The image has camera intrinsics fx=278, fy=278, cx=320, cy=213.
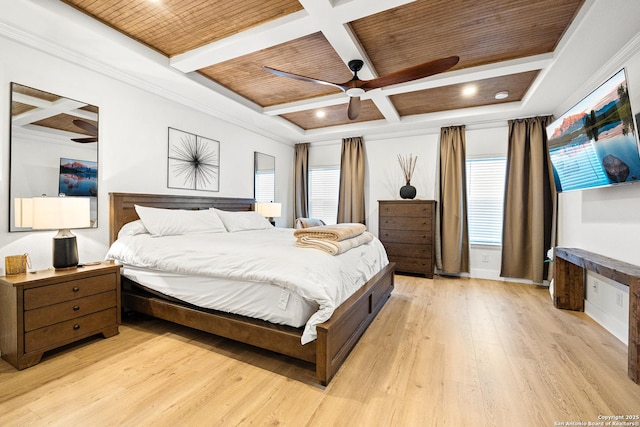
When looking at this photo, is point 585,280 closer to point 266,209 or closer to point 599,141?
point 599,141

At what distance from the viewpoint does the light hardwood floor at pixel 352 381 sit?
1.55m

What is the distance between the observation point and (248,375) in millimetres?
1930

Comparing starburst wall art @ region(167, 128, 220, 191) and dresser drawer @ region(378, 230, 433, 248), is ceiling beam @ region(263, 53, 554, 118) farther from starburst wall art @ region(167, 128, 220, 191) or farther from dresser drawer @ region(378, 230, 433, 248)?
dresser drawer @ region(378, 230, 433, 248)

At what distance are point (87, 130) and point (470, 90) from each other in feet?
14.6

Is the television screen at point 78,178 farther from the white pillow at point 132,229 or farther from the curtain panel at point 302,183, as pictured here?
the curtain panel at point 302,183

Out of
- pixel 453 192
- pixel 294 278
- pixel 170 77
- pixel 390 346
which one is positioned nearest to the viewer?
pixel 294 278

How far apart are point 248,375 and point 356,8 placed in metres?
2.74

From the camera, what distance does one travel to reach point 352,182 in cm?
554

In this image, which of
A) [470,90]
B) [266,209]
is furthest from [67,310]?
[470,90]

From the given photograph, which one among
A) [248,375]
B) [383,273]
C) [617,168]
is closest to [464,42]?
[617,168]

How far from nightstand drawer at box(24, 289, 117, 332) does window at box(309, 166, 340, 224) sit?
13.3 ft

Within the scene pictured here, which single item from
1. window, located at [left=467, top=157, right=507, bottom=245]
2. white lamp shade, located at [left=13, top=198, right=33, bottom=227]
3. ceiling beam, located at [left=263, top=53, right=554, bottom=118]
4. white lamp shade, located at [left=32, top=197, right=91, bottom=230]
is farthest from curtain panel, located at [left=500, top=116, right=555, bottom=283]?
white lamp shade, located at [left=13, top=198, right=33, bottom=227]

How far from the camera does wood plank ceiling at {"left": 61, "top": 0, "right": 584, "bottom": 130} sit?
7.06 ft

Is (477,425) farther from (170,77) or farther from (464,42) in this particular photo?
(170,77)
